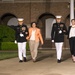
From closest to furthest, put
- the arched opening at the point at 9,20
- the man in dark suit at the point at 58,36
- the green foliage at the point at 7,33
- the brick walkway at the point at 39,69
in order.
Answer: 1. the brick walkway at the point at 39,69
2. the man in dark suit at the point at 58,36
3. the green foliage at the point at 7,33
4. the arched opening at the point at 9,20

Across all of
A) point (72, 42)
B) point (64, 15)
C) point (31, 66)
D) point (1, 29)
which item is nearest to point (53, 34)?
point (72, 42)

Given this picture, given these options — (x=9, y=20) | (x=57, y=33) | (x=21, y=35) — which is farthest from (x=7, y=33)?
(x=57, y=33)

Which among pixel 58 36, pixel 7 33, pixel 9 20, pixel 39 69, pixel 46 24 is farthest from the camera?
pixel 9 20

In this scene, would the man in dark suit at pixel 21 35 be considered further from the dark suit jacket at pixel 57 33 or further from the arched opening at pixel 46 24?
the arched opening at pixel 46 24

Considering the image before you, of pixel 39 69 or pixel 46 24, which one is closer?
pixel 39 69

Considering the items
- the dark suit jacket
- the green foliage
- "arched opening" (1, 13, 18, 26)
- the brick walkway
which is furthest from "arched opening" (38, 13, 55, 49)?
the brick walkway

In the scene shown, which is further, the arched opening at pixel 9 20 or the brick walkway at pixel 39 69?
the arched opening at pixel 9 20

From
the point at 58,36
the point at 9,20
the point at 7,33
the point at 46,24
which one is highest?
the point at 9,20

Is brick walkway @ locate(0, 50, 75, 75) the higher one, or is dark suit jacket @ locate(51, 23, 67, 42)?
dark suit jacket @ locate(51, 23, 67, 42)

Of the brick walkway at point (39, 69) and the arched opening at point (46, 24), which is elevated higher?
the arched opening at point (46, 24)

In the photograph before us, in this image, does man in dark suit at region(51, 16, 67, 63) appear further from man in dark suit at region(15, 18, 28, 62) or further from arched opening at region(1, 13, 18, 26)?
arched opening at region(1, 13, 18, 26)

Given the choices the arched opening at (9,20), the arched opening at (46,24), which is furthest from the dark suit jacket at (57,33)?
the arched opening at (9,20)

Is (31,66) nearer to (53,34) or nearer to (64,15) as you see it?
(53,34)

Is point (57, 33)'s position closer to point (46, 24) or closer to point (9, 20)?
point (46, 24)
